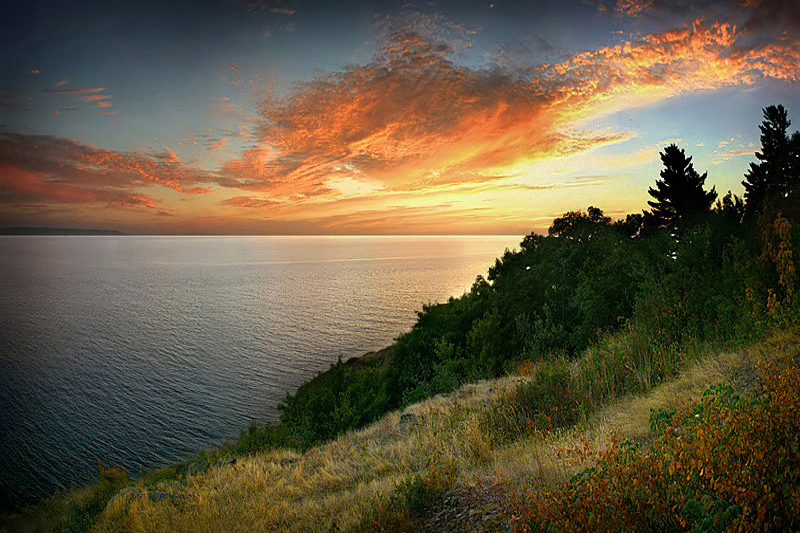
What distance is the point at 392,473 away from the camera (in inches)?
309

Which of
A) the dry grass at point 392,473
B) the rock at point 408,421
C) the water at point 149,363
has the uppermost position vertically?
the dry grass at point 392,473

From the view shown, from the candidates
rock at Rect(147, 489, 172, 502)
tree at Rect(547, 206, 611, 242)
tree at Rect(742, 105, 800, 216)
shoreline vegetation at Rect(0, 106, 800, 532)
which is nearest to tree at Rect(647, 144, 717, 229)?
tree at Rect(742, 105, 800, 216)

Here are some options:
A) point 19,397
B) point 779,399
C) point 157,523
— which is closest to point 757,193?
point 779,399

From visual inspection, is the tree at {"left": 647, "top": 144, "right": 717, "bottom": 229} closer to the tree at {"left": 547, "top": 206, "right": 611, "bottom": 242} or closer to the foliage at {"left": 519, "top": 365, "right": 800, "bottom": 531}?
the tree at {"left": 547, "top": 206, "right": 611, "bottom": 242}

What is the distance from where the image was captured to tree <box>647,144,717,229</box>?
43531mm

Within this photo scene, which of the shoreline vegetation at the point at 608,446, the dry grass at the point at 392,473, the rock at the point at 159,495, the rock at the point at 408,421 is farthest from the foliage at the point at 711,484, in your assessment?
the rock at the point at 159,495

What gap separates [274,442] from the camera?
22000 mm

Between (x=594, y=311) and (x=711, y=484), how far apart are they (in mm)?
15137

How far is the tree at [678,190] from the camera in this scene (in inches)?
1714

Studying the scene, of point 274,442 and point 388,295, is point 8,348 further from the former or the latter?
point 388,295

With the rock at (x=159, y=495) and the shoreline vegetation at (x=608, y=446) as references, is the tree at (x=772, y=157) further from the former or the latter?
the rock at (x=159, y=495)

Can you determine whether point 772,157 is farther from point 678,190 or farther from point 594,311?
point 594,311

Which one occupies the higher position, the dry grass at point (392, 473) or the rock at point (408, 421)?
the dry grass at point (392, 473)

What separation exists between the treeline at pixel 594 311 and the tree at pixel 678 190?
7349 millimetres
